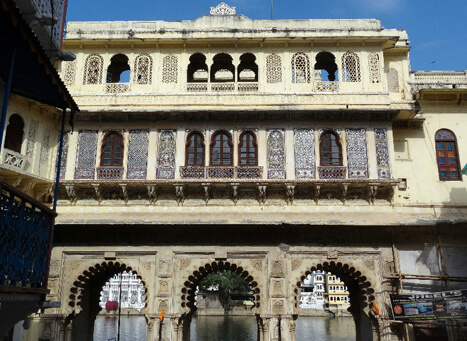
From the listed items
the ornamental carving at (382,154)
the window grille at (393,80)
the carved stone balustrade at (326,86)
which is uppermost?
the window grille at (393,80)

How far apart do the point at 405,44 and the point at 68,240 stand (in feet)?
40.3

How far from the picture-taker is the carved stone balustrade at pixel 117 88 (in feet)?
47.2

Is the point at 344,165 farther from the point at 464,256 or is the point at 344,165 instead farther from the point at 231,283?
the point at 231,283

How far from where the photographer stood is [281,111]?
1352cm

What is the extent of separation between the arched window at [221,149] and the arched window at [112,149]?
9.25 feet

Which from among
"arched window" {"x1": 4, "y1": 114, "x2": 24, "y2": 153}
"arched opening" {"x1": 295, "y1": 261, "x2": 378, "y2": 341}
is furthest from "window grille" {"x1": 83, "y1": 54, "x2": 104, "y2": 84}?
"arched opening" {"x1": 295, "y1": 261, "x2": 378, "y2": 341}

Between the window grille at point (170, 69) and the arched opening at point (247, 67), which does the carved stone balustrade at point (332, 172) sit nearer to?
the arched opening at point (247, 67)

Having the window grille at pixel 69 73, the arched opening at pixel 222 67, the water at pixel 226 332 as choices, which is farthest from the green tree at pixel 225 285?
the window grille at pixel 69 73

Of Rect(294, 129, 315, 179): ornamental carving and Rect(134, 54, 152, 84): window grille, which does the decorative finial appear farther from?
Rect(294, 129, 315, 179): ornamental carving

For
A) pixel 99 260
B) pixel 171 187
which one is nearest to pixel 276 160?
pixel 171 187

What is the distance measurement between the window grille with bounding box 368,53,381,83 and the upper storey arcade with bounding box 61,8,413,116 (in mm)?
30

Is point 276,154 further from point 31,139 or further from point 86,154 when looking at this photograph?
point 31,139

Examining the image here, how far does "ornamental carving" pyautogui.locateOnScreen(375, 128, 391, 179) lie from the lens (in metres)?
13.2

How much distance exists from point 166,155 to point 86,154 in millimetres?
2447
